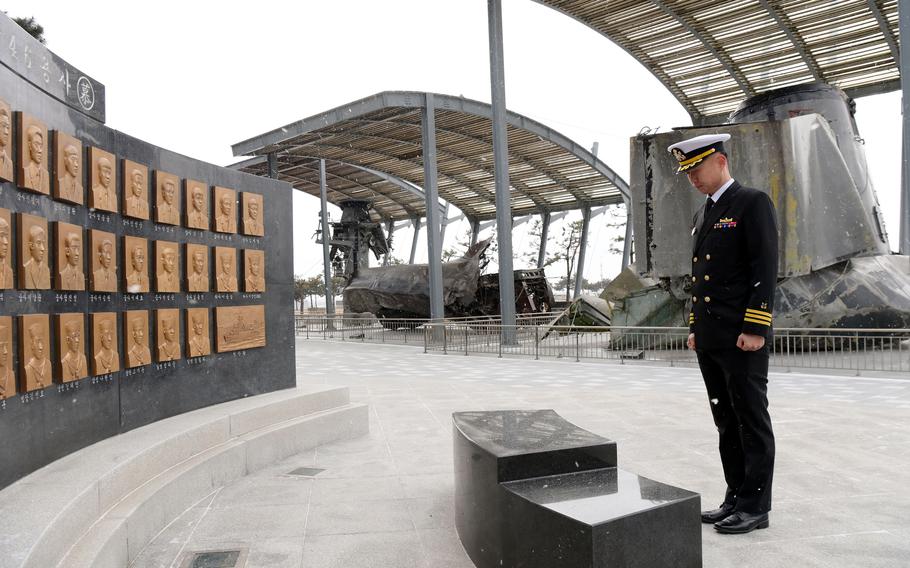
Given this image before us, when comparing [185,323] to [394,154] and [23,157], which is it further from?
[394,154]

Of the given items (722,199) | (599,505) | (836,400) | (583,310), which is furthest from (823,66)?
(599,505)

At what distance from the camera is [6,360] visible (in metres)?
3.42

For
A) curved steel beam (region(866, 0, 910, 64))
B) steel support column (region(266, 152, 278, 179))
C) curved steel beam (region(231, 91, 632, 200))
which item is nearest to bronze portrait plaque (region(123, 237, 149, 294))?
curved steel beam (region(231, 91, 632, 200))

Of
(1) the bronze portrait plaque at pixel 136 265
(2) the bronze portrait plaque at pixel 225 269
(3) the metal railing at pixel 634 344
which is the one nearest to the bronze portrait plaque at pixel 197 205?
(2) the bronze portrait plaque at pixel 225 269

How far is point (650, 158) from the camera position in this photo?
13695 mm

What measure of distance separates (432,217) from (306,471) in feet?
54.3

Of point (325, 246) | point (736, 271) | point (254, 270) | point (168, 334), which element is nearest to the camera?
point (736, 271)

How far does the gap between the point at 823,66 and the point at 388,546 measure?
24.6 m

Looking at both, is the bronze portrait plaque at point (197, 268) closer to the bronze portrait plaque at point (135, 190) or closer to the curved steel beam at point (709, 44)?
the bronze portrait plaque at point (135, 190)

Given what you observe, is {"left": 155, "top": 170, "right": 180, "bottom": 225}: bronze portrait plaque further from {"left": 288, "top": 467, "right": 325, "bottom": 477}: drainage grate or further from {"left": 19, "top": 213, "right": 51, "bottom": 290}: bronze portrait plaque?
{"left": 288, "top": 467, "right": 325, "bottom": 477}: drainage grate

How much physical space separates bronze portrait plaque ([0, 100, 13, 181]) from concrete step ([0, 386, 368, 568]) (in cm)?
164

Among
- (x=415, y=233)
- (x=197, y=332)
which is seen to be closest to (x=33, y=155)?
(x=197, y=332)

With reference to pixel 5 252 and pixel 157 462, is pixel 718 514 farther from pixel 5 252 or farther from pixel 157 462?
pixel 5 252

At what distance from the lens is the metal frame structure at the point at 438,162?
70.4 ft
